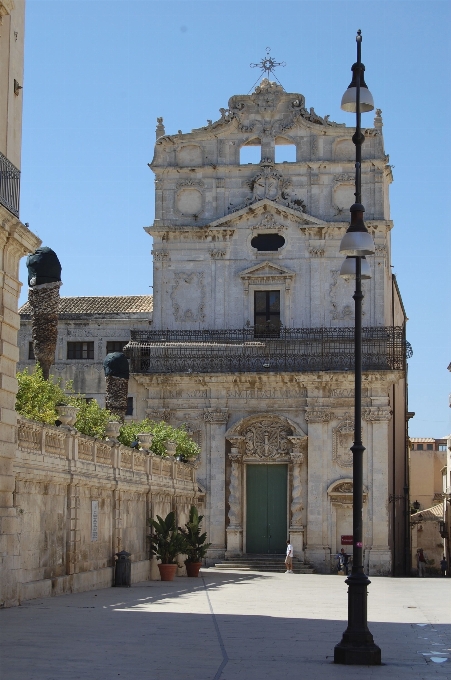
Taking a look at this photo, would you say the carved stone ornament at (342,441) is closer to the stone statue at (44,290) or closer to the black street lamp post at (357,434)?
Answer: the stone statue at (44,290)

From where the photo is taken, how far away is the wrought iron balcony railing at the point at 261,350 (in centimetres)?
4669

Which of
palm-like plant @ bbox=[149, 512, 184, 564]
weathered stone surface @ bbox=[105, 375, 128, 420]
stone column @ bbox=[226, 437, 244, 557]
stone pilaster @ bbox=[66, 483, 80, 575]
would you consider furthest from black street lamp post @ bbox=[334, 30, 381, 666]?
stone column @ bbox=[226, 437, 244, 557]

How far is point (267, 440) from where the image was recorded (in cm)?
4750

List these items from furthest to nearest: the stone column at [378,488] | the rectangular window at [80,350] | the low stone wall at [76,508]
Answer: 1. the rectangular window at [80,350]
2. the stone column at [378,488]
3. the low stone wall at [76,508]

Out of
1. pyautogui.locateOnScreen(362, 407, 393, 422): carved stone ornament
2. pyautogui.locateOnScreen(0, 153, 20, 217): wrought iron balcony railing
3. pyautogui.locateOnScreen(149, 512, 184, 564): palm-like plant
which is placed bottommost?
pyautogui.locateOnScreen(149, 512, 184, 564): palm-like plant

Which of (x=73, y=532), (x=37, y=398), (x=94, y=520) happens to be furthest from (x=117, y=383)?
(x=73, y=532)

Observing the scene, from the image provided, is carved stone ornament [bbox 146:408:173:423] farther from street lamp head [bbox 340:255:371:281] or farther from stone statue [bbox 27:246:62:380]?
street lamp head [bbox 340:255:371:281]

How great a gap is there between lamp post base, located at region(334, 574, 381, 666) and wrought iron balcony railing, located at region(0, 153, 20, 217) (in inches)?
366

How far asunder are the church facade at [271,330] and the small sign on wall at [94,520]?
777 inches

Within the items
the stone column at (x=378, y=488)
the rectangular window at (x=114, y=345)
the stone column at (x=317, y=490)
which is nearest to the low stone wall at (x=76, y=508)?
the stone column at (x=317, y=490)

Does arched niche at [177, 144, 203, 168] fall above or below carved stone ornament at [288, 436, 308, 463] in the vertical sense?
above

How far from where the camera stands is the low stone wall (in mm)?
21861

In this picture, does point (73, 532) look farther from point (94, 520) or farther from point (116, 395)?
point (116, 395)

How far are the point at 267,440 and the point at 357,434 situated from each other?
31967 mm
